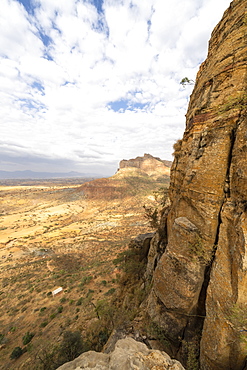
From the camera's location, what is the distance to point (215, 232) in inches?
264

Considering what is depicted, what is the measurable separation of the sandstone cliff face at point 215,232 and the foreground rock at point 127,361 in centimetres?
226

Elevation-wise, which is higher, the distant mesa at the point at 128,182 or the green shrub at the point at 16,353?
the distant mesa at the point at 128,182

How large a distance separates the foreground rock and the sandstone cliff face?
2261 millimetres

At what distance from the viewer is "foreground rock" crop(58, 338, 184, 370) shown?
434 cm

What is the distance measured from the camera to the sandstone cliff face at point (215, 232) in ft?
17.4

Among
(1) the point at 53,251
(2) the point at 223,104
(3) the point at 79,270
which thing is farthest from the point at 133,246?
(1) the point at 53,251

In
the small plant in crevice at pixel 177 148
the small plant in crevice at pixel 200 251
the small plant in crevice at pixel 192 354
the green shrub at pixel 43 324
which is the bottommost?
the green shrub at pixel 43 324

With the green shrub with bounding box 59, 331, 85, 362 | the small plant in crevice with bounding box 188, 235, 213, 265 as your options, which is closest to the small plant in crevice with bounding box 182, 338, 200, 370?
the small plant in crevice with bounding box 188, 235, 213, 265

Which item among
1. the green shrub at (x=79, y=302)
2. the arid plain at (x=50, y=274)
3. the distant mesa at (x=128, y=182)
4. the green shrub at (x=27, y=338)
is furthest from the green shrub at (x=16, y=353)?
the distant mesa at (x=128, y=182)

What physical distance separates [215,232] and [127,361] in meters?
5.78

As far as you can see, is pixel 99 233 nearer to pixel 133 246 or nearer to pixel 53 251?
pixel 53 251

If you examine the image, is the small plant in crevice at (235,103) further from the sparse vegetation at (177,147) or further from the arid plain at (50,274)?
the arid plain at (50,274)

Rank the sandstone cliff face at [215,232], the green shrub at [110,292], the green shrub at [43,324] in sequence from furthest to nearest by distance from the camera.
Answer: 1. the green shrub at [110,292]
2. the green shrub at [43,324]
3. the sandstone cliff face at [215,232]

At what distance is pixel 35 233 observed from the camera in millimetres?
52469
